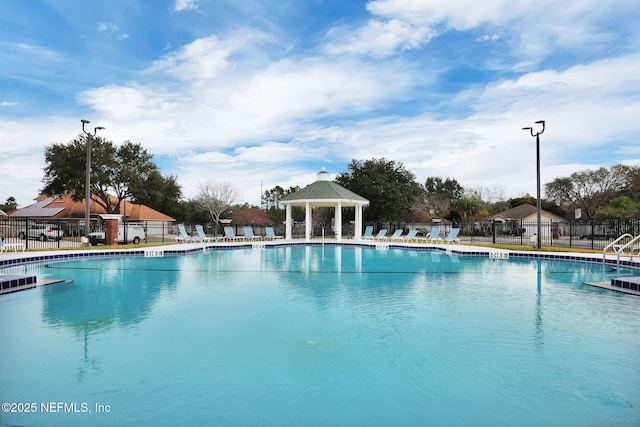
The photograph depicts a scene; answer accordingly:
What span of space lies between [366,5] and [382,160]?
22.7 meters

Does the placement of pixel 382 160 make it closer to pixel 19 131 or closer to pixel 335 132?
pixel 335 132

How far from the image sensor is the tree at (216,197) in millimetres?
42250

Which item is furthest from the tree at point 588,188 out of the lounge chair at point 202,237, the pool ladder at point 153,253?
the pool ladder at point 153,253

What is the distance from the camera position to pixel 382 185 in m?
34.9

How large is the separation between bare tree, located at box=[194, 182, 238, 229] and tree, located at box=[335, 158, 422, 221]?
13269 mm

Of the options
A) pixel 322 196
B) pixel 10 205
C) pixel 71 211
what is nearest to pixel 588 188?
pixel 322 196

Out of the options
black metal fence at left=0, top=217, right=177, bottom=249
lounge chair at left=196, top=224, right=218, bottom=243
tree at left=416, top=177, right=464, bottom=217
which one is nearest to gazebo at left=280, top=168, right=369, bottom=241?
lounge chair at left=196, top=224, right=218, bottom=243

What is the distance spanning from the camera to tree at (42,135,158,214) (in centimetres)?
2894

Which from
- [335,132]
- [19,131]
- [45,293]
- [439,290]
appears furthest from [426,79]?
[19,131]

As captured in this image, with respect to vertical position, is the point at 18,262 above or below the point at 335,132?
below

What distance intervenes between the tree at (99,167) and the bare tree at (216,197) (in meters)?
9.29

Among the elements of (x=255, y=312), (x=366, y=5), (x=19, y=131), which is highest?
(x=366, y=5)

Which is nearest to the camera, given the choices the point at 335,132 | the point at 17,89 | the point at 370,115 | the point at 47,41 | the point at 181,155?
the point at 47,41

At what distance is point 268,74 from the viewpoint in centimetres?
1688
